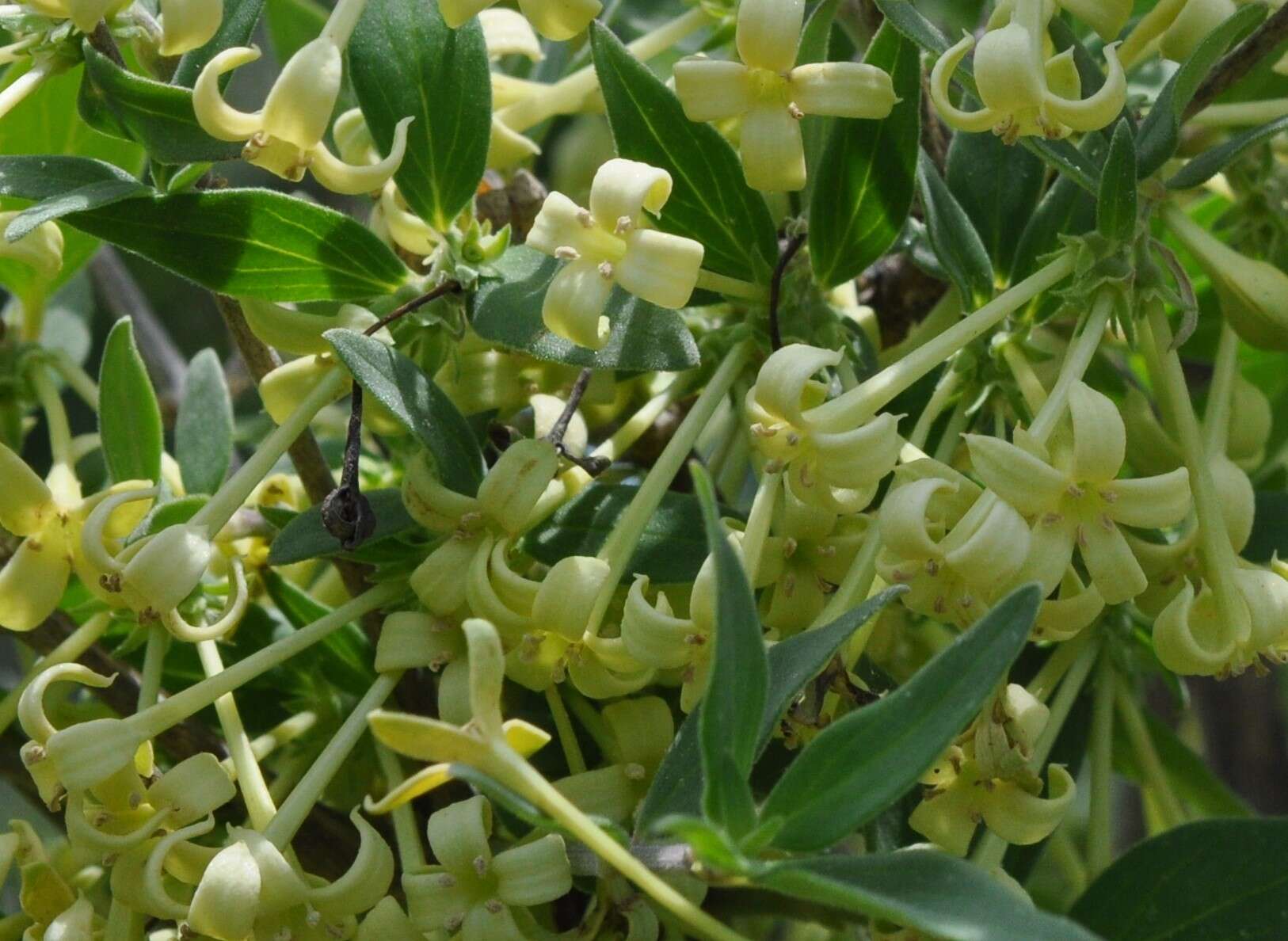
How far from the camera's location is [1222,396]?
80 cm

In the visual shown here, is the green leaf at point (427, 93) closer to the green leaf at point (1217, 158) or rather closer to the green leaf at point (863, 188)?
the green leaf at point (863, 188)

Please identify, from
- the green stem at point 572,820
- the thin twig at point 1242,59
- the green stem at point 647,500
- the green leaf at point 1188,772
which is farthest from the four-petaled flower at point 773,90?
the green leaf at point 1188,772

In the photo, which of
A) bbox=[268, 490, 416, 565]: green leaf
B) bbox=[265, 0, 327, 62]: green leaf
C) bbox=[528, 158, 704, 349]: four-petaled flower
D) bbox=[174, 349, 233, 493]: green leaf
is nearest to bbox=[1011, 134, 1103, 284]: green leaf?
bbox=[528, 158, 704, 349]: four-petaled flower

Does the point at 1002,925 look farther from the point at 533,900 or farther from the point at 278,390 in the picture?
the point at 278,390

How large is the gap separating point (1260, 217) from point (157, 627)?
2.09 ft

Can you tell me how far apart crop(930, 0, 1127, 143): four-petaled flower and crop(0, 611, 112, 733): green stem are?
49 centimetres

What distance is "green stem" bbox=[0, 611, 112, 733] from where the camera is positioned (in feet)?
2.52

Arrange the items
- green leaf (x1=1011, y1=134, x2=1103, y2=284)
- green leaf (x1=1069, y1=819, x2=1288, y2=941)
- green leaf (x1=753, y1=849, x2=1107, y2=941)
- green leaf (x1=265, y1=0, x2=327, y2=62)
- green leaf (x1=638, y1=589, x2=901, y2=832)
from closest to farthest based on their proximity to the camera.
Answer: green leaf (x1=753, y1=849, x2=1107, y2=941)
green leaf (x1=638, y1=589, x2=901, y2=832)
green leaf (x1=1069, y1=819, x2=1288, y2=941)
green leaf (x1=1011, y1=134, x2=1103, y2=284)
green leaf (x1=265, y1=0, x2=327, y2=62)

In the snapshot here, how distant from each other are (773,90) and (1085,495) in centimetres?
23

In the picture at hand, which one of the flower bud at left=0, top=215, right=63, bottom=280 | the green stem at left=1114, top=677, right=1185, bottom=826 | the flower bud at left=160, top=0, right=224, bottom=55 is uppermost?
the flower bud at left=160, top=0, right=224, bottom=55

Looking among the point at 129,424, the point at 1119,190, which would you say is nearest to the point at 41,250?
the point at 129,424

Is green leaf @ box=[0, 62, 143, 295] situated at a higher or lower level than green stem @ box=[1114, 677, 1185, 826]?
higher

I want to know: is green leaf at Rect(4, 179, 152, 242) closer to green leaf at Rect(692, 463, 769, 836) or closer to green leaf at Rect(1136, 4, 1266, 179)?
green leaf at Rect(692, 463, 769, 836)

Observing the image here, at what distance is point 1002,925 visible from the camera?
18.4 inches
